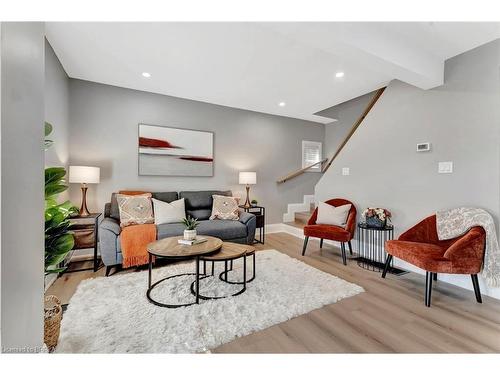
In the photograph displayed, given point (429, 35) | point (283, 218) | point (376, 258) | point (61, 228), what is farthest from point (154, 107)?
point (376, 258)

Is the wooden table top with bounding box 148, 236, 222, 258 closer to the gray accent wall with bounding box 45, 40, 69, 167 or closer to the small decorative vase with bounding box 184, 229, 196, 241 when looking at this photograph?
the small decorative vase with bounding box 184, 229, 196, 241

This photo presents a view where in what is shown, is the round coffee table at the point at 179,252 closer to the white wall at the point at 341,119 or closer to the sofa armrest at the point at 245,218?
the sofa armrest at the point at 245,218

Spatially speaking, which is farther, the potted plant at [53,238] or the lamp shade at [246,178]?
the lamp shade at [246,178]

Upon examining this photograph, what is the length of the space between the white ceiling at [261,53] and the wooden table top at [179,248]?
6.17 ft

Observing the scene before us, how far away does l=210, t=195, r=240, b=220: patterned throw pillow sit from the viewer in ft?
12.7

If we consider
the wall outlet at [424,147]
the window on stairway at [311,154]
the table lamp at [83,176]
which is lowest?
the table lamp at [83,176]

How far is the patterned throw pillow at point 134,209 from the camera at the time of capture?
3.19m

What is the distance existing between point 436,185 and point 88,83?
479 centimetres

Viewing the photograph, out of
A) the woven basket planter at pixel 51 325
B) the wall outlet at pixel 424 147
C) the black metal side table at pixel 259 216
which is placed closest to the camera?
the woven basket planter at pixel 51 325

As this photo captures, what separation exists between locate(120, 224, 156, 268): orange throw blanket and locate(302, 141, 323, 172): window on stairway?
12.5 ft

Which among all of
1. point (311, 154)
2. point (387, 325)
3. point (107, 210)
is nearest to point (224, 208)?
point (107, 210)

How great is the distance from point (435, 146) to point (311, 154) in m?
2.98

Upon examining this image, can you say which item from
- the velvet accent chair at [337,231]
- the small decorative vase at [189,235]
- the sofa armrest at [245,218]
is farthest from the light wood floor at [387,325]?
the sofa armrest at [245,218]

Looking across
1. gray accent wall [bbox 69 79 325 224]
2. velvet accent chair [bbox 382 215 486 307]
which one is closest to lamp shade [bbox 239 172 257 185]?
gray accent wall [bbox 69 79 325 224]
